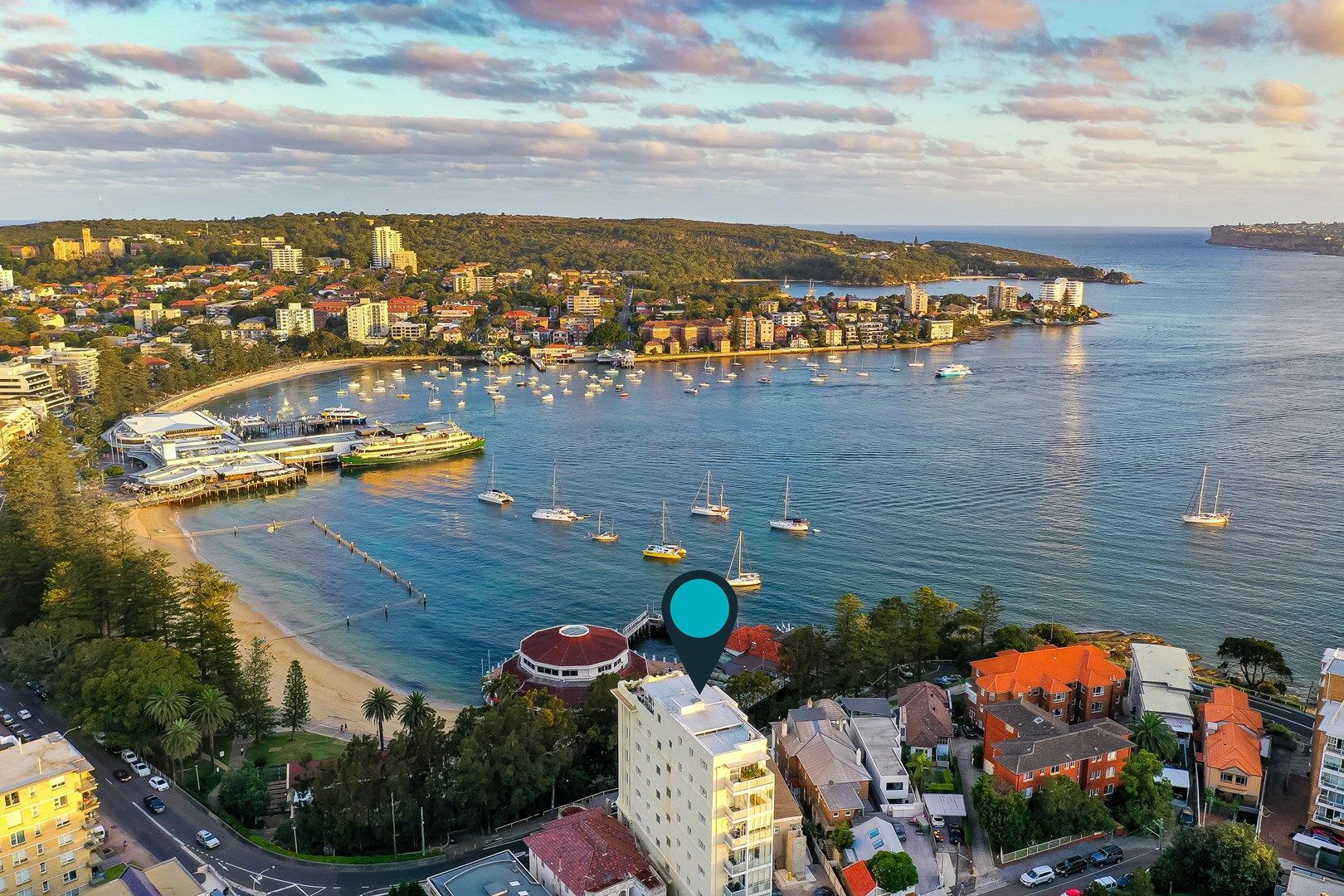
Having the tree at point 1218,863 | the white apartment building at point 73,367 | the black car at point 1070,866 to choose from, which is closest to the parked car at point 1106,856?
the black car at point 1070,866

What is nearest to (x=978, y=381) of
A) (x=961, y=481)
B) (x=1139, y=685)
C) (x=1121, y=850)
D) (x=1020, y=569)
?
(x=961, y=481)

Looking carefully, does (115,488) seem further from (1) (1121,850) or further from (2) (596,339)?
(2) (596,339)

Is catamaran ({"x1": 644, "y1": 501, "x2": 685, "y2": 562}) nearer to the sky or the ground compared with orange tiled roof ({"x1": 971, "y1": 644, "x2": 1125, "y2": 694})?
nearer to the ground

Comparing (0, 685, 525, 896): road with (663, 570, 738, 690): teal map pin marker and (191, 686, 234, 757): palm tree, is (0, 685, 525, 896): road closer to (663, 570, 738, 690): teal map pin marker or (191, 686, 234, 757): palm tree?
(191, 686, 234, 757): palm tree

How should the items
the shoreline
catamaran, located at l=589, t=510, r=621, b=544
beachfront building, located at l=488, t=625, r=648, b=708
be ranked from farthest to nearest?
catamaran, located at l=589, t=510, r=621, b=544 < the shoreline < beachfront building, located at l=488, t=625, r=648, b=708

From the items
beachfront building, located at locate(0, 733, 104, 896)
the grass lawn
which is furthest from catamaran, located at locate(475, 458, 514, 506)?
beachfront building, located at locate(0, 733, 104, 896)

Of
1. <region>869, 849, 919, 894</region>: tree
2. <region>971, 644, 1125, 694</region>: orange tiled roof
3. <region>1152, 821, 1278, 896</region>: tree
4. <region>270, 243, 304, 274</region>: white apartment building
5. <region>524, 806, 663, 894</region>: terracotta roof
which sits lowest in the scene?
<region>524, 806, 663, 894</region>: terracotta roof

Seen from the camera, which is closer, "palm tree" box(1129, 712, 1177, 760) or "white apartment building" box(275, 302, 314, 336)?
"palm tree" box(1129, 712, 1177, 760)
